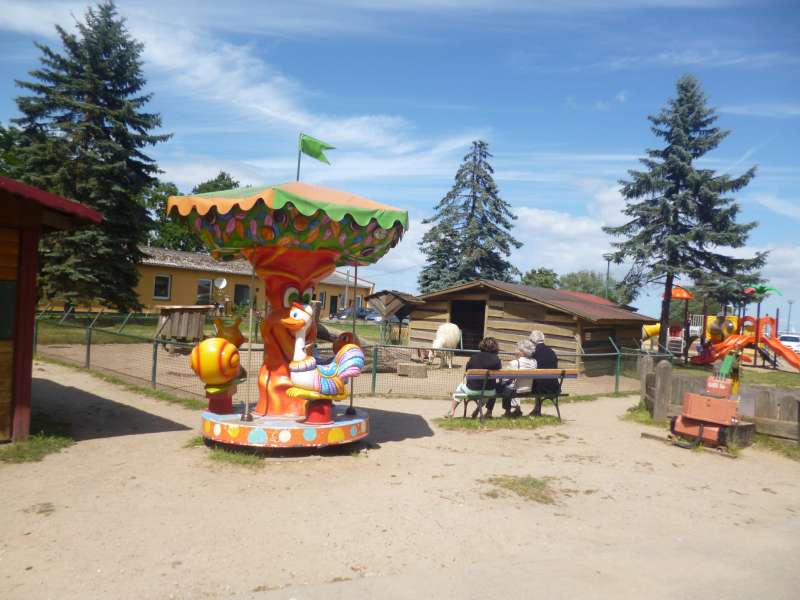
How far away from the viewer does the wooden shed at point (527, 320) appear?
18.9 meters

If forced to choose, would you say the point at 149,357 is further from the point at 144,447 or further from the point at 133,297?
the point at 133,297

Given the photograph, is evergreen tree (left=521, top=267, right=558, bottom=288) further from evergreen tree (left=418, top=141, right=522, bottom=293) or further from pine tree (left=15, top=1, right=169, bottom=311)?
pine tree (left=15, top=1, right=169, bottom=311)

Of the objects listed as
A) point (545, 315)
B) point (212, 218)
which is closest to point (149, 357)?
point (212, 218)

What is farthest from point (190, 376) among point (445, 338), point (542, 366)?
point (445, 338)

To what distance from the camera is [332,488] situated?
5934mm

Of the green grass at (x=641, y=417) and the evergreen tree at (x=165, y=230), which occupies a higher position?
the evergreen tree at (x=165, y=230)

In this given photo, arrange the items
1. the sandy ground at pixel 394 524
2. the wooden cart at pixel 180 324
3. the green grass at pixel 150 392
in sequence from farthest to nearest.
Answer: the wooden cart at pixel 180 324 → the green grass at pixel 150 392 → the sandy ground at pixel 394 524

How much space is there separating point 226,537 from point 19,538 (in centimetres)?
151

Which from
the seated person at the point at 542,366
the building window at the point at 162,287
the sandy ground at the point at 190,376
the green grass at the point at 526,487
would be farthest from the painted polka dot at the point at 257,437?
the building window at the point at 162,287

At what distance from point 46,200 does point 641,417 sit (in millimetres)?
9856

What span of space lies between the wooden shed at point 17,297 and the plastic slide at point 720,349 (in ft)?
81.1

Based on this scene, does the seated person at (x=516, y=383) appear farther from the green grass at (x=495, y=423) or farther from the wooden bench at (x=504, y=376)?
the green grass at (x=495, y=423)

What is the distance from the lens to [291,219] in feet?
22.0

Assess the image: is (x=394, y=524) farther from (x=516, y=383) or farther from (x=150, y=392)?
(x=150, y=392)
